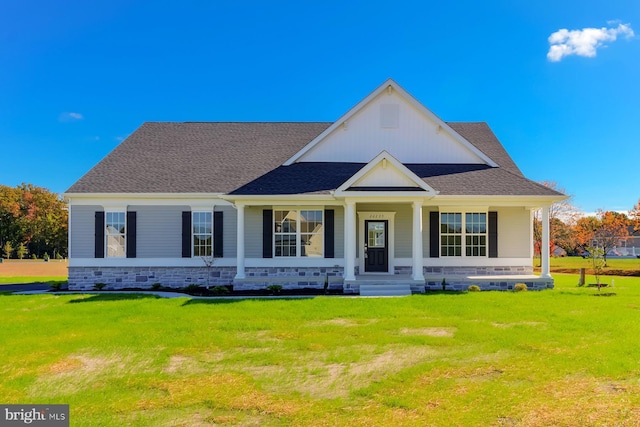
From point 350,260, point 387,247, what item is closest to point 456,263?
point 387,247

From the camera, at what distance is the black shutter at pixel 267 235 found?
15.6 meters

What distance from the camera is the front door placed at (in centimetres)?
1614

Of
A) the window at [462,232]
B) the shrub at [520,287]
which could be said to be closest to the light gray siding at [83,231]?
the window at [462,232]

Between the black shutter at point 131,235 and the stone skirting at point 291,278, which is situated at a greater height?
the black shutter at point 131,235

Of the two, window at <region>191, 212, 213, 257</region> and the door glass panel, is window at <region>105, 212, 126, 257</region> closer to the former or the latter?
window at <region>191, 212, 213, 257</region>

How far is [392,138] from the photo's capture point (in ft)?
55.8

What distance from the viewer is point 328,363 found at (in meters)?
6.73

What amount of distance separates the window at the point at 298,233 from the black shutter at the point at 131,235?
547 centimetres

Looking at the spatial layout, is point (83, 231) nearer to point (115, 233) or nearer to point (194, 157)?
point (115, 233)

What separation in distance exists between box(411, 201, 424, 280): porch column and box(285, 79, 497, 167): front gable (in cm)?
340

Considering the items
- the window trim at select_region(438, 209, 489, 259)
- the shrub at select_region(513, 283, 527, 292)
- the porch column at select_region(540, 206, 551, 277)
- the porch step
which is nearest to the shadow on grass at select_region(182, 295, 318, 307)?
the porch step

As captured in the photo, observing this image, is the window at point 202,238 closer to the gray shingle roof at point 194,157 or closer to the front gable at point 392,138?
the gray shingle roof at point 194,157

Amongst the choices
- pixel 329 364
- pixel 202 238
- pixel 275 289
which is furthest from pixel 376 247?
pixel 329 364

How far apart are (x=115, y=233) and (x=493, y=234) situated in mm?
14559
